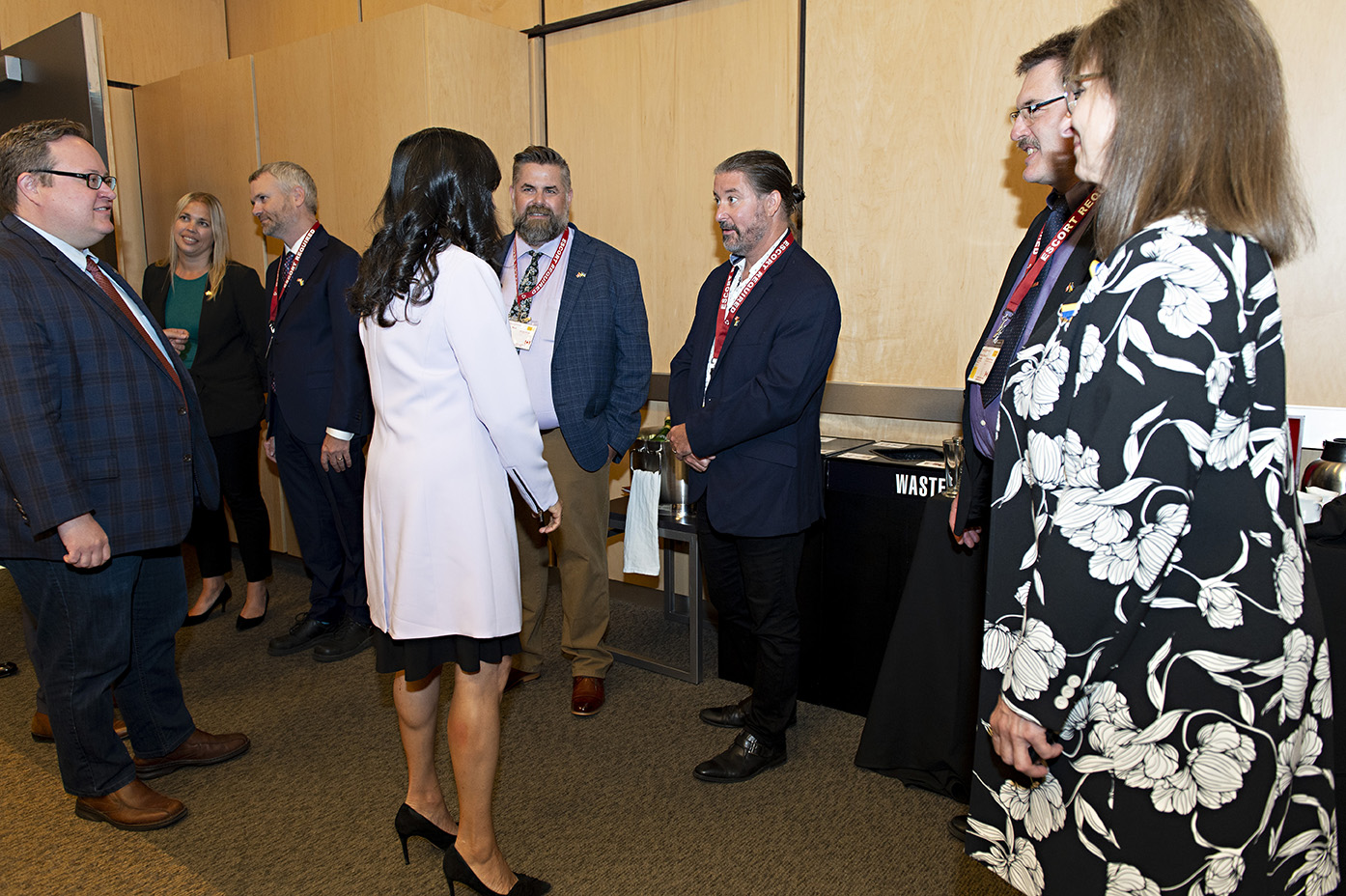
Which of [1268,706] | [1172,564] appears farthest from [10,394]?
[1268,706]

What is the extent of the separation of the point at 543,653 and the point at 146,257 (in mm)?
3691

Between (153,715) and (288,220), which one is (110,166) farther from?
(153,715)

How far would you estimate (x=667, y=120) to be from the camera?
140 inches

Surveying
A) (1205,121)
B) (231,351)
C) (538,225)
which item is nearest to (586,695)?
(538,225)

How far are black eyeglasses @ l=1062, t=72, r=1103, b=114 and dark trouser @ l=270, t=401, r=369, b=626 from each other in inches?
110

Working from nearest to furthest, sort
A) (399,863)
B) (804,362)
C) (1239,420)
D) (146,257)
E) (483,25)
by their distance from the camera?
(1239,420)
(399,863)
(804,362)
(483,25)
(146,257)

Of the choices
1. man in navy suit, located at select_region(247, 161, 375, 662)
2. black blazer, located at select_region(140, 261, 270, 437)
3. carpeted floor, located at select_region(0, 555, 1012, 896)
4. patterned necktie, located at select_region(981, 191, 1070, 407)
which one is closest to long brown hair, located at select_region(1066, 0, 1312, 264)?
patterned necktie, located at select_region(981, 191, 1070, 407)

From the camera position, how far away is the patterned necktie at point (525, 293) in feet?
9.29

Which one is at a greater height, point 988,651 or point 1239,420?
point 1239,420

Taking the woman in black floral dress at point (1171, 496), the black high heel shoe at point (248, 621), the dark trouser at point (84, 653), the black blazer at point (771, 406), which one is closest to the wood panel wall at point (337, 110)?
the black high heel shoe at point (248, 621)

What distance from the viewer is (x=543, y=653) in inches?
128

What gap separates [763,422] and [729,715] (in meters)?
1.04

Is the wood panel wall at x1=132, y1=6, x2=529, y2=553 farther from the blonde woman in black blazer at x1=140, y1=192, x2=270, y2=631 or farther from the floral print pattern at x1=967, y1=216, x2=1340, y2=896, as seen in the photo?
the floral print pattern at x1=967, y1=216, x2=1340, y2=896

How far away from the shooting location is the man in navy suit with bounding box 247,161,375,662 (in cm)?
303
